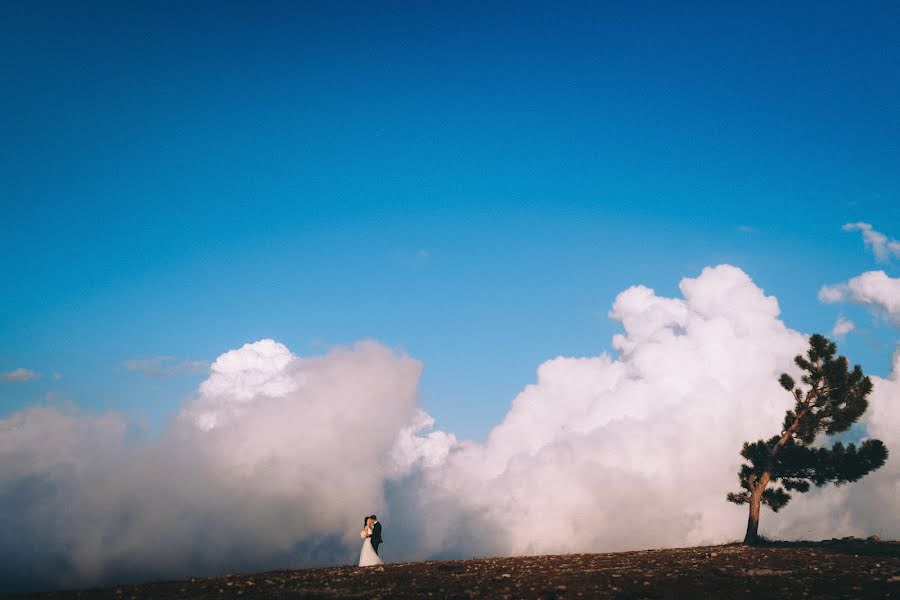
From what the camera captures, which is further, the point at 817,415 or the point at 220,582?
the point at 817,415

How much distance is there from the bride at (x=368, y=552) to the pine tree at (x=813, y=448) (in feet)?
85.7

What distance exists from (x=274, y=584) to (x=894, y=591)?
2203cm

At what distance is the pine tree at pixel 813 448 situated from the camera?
130 feet

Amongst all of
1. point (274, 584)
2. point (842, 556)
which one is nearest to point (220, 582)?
point (274, 584)

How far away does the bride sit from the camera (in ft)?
98.6

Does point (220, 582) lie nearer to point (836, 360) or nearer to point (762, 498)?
point (762, 498)

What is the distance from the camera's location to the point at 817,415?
41.1m

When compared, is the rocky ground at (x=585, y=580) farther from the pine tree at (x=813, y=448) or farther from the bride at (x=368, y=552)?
the pine tree at (x=813, y=448)

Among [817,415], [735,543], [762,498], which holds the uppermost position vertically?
[817,415]

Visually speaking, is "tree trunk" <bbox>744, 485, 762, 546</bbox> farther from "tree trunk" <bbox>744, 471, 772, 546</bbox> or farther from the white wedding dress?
the white wedding dress

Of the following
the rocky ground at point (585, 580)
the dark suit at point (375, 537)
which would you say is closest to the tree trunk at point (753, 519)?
the rocky ground at point (585, 580)

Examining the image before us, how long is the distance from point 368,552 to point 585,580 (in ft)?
43.1

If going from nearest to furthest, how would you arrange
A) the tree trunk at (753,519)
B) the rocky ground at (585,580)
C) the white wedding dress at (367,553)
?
1. the rocky ground at (585,580)
2. the white wedding dress at (367,553)
3. the tree trunk at (753,519)

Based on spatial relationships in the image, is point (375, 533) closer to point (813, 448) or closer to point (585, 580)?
point (585, 580)
